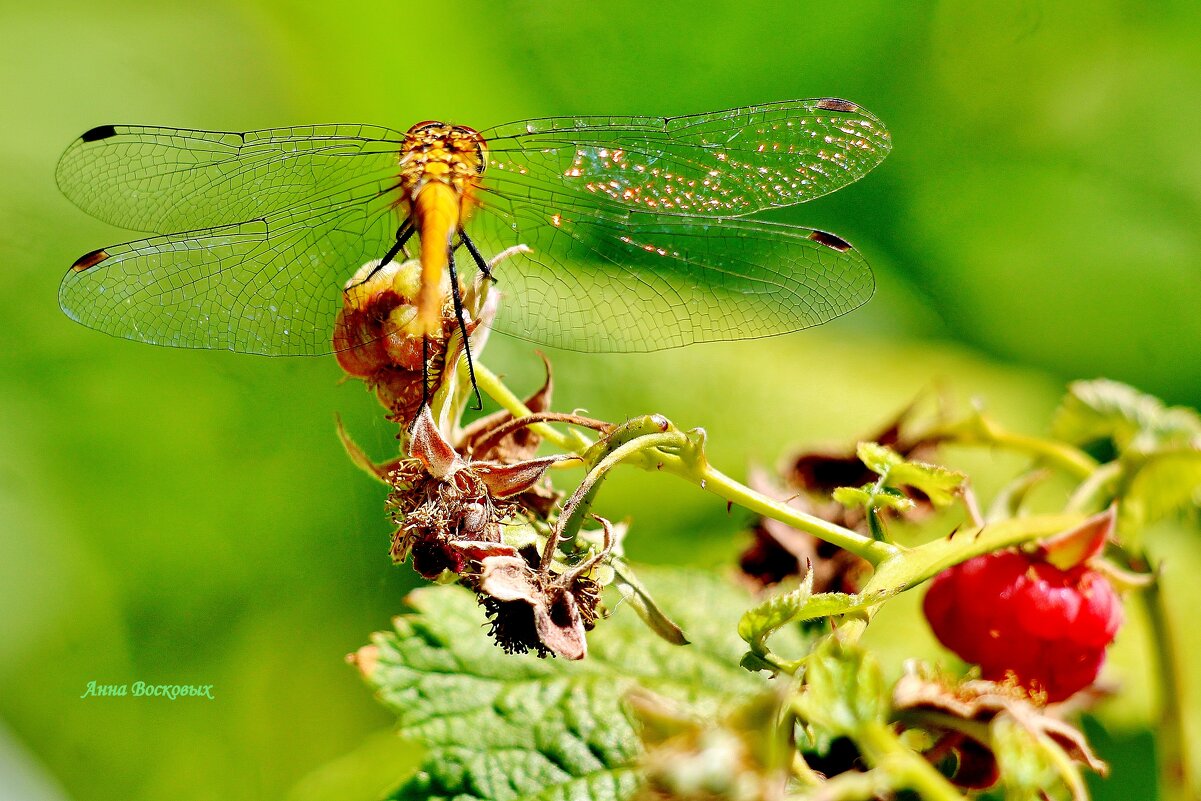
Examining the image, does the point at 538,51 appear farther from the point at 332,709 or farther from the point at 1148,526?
the point at 1148,526

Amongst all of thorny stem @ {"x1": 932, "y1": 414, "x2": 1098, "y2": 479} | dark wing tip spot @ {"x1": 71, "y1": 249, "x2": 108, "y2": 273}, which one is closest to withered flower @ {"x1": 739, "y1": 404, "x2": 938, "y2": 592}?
thorny stem @ {"x1": 932, "y1": 414, "x2": 1098, "y2": 479}

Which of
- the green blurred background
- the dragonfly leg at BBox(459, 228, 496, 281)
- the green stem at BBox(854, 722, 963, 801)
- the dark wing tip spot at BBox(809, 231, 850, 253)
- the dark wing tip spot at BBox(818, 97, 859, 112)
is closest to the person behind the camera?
the green stem at BBox(854, 722, 963, 801)

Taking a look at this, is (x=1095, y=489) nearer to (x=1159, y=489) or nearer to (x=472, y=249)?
(x=1159, y=489)

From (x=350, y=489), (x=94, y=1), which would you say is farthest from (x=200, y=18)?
(x=350, y=489)

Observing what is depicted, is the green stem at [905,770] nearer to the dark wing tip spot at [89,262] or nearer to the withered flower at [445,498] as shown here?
the withered flower at [445,498]

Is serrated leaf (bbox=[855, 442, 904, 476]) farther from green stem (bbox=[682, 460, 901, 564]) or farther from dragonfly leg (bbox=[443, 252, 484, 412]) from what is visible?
A: dragonfly leg (bbox=[443, 252, 484, 412])

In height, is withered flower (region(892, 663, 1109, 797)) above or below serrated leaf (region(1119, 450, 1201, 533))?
below
